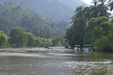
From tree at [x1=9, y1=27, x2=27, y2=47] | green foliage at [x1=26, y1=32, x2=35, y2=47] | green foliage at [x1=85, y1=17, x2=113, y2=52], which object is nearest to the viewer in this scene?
green foliage at [x1=85, y1=17, x2=113, y2=52]

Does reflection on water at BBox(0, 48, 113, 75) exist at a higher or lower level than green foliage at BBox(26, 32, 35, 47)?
lower

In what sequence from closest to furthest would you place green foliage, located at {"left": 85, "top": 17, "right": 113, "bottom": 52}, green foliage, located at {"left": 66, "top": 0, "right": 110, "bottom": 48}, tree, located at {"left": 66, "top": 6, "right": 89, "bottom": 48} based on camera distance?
green foliage, located at {"left": 85, "top": 17, "right": 113, "bottom": 52}
green foliage, located at {"left": 66, "top": 0, "right": 110, "bottom": 48}
tree, located at {"left": 66, "top": 6, "right": 89, "bottom": 48}

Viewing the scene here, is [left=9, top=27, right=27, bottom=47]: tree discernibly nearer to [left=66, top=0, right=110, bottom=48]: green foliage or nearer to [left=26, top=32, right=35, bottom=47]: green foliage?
[left=26, top=32, right=35, bottom=47]: green foliage

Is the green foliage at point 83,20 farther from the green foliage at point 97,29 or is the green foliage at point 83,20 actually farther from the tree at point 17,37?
the tree at point 17,37

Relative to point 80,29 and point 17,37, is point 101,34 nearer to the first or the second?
point 80,29

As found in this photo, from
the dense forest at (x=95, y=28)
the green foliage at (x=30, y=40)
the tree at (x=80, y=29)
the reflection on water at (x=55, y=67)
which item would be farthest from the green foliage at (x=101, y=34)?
the green foliage at (x=30, y=40)

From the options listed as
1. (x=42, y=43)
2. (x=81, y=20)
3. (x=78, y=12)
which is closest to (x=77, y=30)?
(x=81, y=20)

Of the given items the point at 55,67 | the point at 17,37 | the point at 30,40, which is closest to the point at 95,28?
the point at 55,67

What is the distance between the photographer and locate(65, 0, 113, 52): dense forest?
2537 inches

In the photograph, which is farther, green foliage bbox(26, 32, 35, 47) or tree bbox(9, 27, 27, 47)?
green foliage bbox(26, 32, 35, 47)

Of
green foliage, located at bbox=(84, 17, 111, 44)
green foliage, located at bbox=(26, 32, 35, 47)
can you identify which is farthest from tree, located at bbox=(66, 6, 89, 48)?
green foliage, located at bbox=(26, 32, 35, 47)

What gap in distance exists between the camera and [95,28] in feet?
245

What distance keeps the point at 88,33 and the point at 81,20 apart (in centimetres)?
2508

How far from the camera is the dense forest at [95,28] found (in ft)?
211
